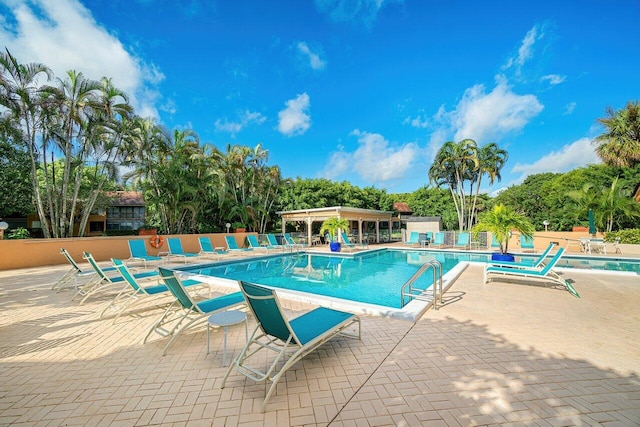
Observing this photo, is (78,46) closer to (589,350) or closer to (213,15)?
(213,15)

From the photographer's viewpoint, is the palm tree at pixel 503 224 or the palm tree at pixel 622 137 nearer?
the palm tree at pixel 503 224

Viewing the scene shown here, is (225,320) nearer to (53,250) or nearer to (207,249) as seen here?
(207,249)

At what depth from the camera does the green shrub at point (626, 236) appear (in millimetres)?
13414

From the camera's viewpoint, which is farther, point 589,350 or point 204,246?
point 204,246

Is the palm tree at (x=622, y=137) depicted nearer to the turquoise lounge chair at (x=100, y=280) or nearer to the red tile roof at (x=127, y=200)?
the turquoise lounge chair at (x=100, y=280)

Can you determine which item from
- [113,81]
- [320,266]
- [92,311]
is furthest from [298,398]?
[113,81]

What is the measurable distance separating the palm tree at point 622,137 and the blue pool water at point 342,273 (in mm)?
8467

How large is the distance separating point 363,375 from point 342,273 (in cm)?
721

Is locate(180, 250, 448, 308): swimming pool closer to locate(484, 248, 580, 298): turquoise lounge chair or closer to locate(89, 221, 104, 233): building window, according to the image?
locate(484, 248, 580, 298): turquoise lounge chair

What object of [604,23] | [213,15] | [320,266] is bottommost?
[320,266]

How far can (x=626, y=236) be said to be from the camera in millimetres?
13680

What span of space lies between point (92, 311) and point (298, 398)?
4.77 meters

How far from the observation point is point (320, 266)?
11.6 m

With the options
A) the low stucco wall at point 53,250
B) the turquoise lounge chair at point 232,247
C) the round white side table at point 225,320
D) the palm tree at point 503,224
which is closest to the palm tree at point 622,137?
the palm tree at point 503,224
